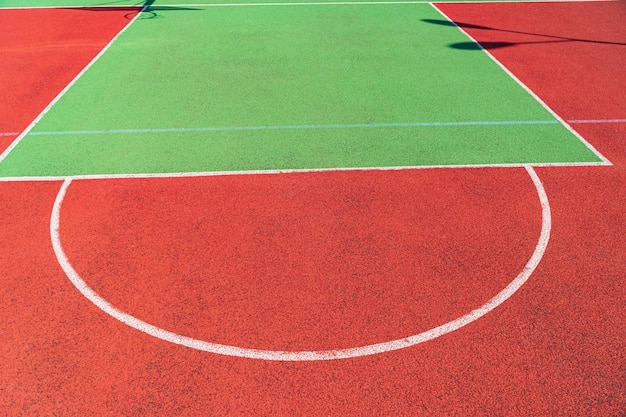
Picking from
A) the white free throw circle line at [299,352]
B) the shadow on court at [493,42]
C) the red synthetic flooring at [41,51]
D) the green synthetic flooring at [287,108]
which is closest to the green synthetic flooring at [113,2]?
the red synthetic flooring at [41,51]

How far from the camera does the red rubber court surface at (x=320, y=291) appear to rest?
16.1ft

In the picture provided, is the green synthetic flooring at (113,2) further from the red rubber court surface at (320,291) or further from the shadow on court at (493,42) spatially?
the red rubber court surface at (320,291)

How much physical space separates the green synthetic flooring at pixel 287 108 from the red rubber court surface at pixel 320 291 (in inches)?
25.3

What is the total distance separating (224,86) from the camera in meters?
10.8

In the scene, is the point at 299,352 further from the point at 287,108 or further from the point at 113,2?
the point at 113,2

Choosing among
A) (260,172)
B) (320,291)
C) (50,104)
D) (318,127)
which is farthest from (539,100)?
(50,104)

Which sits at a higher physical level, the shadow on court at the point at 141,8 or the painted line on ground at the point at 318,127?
the shadow on court at the point at 141,8

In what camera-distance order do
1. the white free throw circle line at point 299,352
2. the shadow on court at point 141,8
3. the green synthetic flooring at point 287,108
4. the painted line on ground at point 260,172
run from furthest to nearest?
the shadow on court at point 141,8
the green synthetic flooring at point 287,108
the painted line on ground at point 260,172
the white free throw circle line at point 299,352

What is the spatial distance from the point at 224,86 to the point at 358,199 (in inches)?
185

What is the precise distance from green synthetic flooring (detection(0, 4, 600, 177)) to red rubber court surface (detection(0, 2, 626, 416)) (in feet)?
→ 2.11

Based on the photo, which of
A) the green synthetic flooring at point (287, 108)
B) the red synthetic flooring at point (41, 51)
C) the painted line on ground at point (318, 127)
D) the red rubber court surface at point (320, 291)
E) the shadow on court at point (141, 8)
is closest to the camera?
the red rubber court surface at point (320, 291)

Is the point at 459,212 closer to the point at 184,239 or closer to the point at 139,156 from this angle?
the point at 184,239

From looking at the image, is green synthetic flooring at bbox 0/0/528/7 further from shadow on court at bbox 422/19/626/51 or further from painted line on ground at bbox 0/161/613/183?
painted line on ground at bbox 0/161/613/183

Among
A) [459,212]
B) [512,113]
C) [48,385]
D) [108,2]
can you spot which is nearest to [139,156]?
[48,385]
